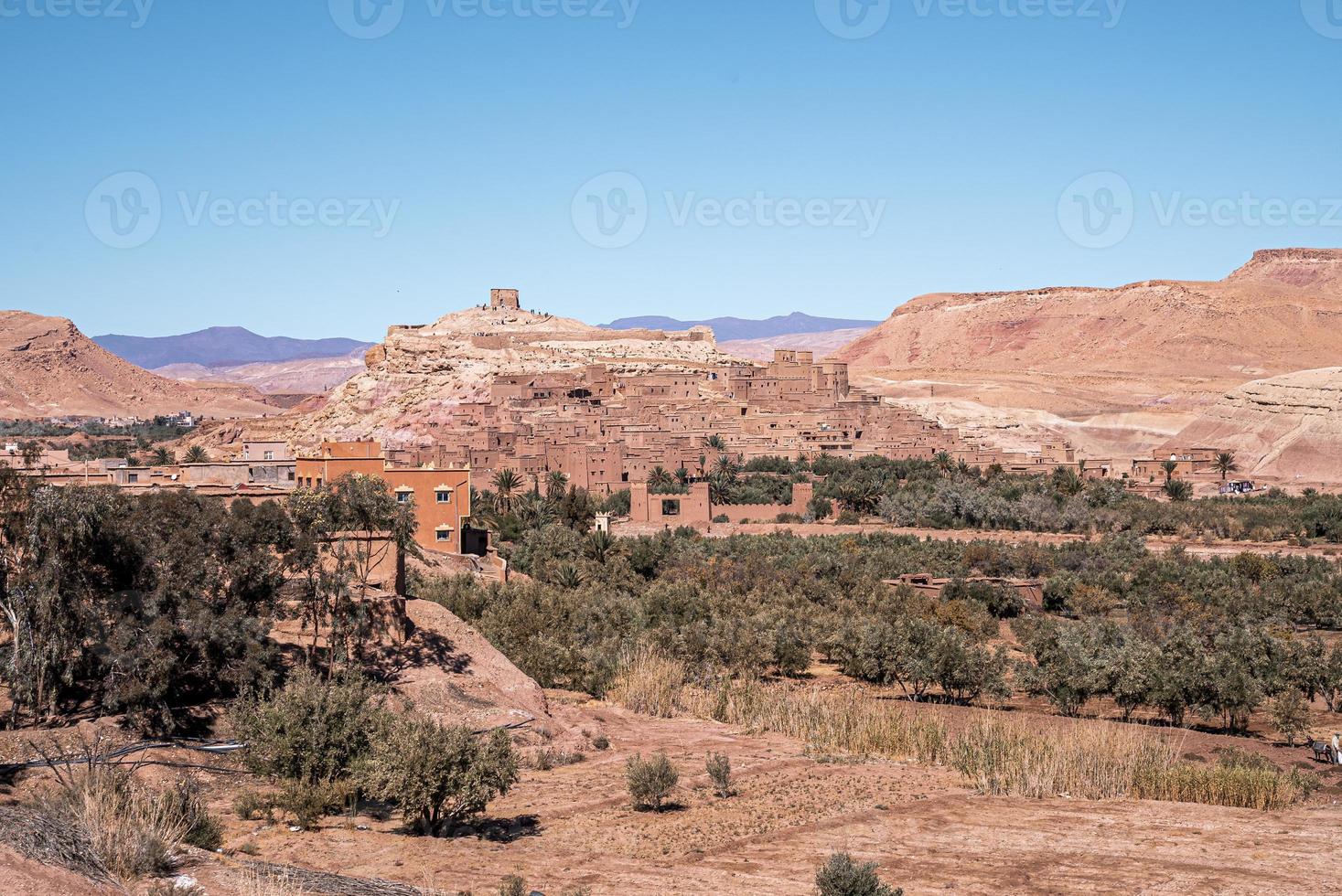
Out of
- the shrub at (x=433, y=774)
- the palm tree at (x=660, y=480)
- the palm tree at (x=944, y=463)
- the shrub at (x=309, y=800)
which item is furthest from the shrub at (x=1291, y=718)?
the palm tree at (x=944, y=463)

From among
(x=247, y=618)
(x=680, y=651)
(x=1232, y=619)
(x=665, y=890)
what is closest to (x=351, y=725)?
(x=247, y=618)

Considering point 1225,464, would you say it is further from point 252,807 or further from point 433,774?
point 252,807

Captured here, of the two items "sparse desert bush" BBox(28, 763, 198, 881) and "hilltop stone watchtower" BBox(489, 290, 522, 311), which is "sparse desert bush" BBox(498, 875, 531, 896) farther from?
"hilltop stone watchtower" BBox(489, 290, 522, 311)

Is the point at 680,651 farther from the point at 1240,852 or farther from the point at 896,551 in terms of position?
the point at 896,551

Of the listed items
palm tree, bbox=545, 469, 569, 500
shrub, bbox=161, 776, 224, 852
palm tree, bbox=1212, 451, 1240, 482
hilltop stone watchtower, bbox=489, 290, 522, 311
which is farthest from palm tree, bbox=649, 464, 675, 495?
hilltop stone watchtower, bbox=489, 290, 522, 311

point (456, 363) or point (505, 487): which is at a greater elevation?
point (456, 363)

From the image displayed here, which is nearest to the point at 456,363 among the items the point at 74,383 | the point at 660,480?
the point at 660,480

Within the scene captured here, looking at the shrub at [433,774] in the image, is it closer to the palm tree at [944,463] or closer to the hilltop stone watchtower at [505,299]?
the palm tree at [944,463]
